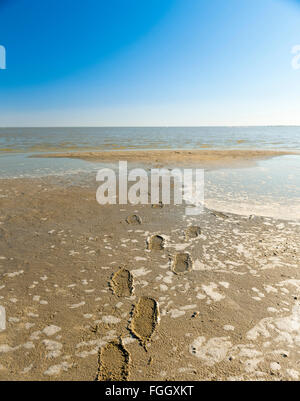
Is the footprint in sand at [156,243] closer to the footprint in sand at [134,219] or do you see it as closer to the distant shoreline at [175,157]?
the footprint in sand at [134,219]

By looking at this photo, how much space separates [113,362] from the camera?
2.43 m

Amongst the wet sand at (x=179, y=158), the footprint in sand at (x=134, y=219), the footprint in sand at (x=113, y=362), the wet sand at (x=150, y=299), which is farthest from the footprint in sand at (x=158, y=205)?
the wet sand at (x=179, y=158)

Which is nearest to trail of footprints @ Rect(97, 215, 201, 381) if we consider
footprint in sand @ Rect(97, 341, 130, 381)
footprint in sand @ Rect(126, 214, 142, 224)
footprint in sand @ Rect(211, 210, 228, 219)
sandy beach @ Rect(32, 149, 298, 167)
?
footprint in sand @ Rect(97, 341, 130, 381)

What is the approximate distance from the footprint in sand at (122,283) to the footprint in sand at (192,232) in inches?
73.6

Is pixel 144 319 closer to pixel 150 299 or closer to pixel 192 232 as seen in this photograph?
pixel 150 299

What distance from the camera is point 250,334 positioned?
278 centimetres

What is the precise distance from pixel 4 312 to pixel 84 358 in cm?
136

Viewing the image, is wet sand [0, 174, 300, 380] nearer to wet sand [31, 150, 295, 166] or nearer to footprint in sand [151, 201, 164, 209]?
footprint in sand [151, 201, 164, 209]

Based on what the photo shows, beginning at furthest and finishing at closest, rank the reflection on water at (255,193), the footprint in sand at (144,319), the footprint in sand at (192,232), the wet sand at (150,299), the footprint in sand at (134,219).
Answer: the reflection on water at (255,193) → the footprint in sand at (134,219) → the footprint in sand at (192,232) → the footprint in sand at (144,319) → the wet sand at (150,299)

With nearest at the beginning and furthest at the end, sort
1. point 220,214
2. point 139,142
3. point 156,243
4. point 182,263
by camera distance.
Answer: point 182,263 → point 156,243 → point 220,214 → point 139,142

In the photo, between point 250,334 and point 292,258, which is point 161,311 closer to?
point 250,334

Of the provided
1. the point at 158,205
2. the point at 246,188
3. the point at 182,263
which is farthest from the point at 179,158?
the point at 182,263

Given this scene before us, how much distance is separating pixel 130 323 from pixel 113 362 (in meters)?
0.52

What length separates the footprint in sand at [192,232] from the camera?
5.41m
